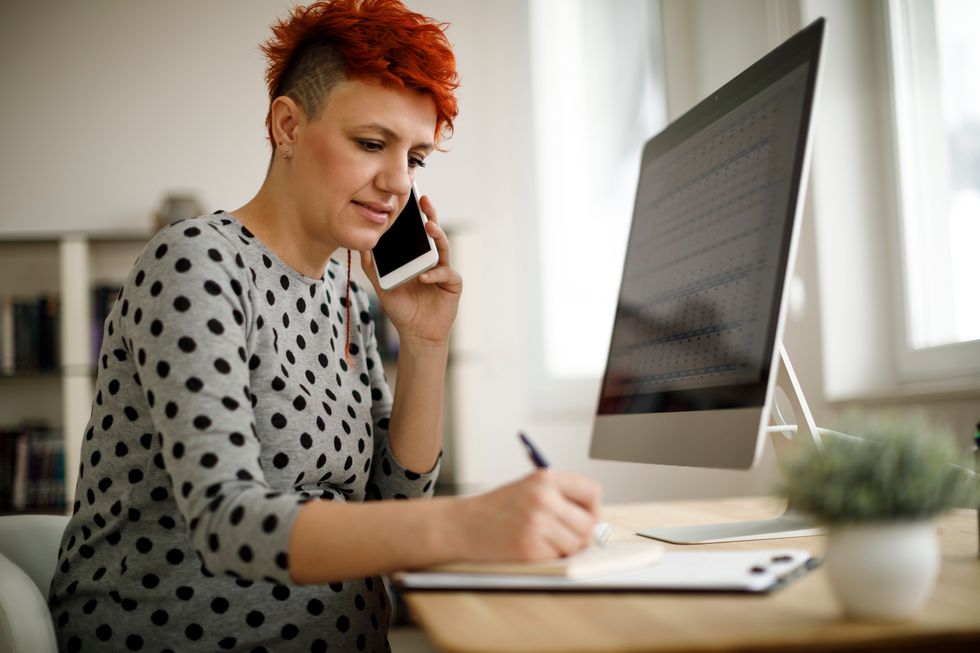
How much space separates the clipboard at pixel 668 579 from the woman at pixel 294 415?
20 mm

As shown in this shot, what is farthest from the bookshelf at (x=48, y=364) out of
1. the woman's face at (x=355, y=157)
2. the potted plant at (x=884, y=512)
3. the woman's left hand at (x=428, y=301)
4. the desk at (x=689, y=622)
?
the potted plant at (x=884, y=512)

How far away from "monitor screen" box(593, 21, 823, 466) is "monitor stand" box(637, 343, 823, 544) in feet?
0.24

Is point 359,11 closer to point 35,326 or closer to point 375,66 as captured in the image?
point 375,66

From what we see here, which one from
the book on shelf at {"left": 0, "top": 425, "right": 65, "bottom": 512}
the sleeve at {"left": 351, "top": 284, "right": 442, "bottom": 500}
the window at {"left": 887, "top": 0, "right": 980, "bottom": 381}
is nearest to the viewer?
the sleeve at {"left": 351, "top": 284, "right": 442, "bottom": 500}

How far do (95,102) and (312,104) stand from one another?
9.39ft

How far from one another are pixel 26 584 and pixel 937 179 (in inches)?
88.6

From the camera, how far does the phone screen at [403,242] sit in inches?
51.3

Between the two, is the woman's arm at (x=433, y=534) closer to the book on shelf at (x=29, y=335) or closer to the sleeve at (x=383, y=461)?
the sleeve at (x=383, y=461)

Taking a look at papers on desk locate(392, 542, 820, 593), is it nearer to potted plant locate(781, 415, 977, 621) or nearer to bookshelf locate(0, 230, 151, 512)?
potted plant locate(781, 415, 977, 621)

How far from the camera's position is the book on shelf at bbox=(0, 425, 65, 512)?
3.16 m

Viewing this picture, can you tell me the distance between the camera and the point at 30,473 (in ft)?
10.4

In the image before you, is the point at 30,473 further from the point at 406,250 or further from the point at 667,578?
the point at 667,578

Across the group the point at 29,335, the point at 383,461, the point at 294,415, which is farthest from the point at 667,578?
the point at 29,335

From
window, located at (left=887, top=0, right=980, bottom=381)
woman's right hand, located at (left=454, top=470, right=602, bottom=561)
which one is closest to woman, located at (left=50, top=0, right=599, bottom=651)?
woman's right hand, located at (left=454, top=470, right=602, bottom=561)
